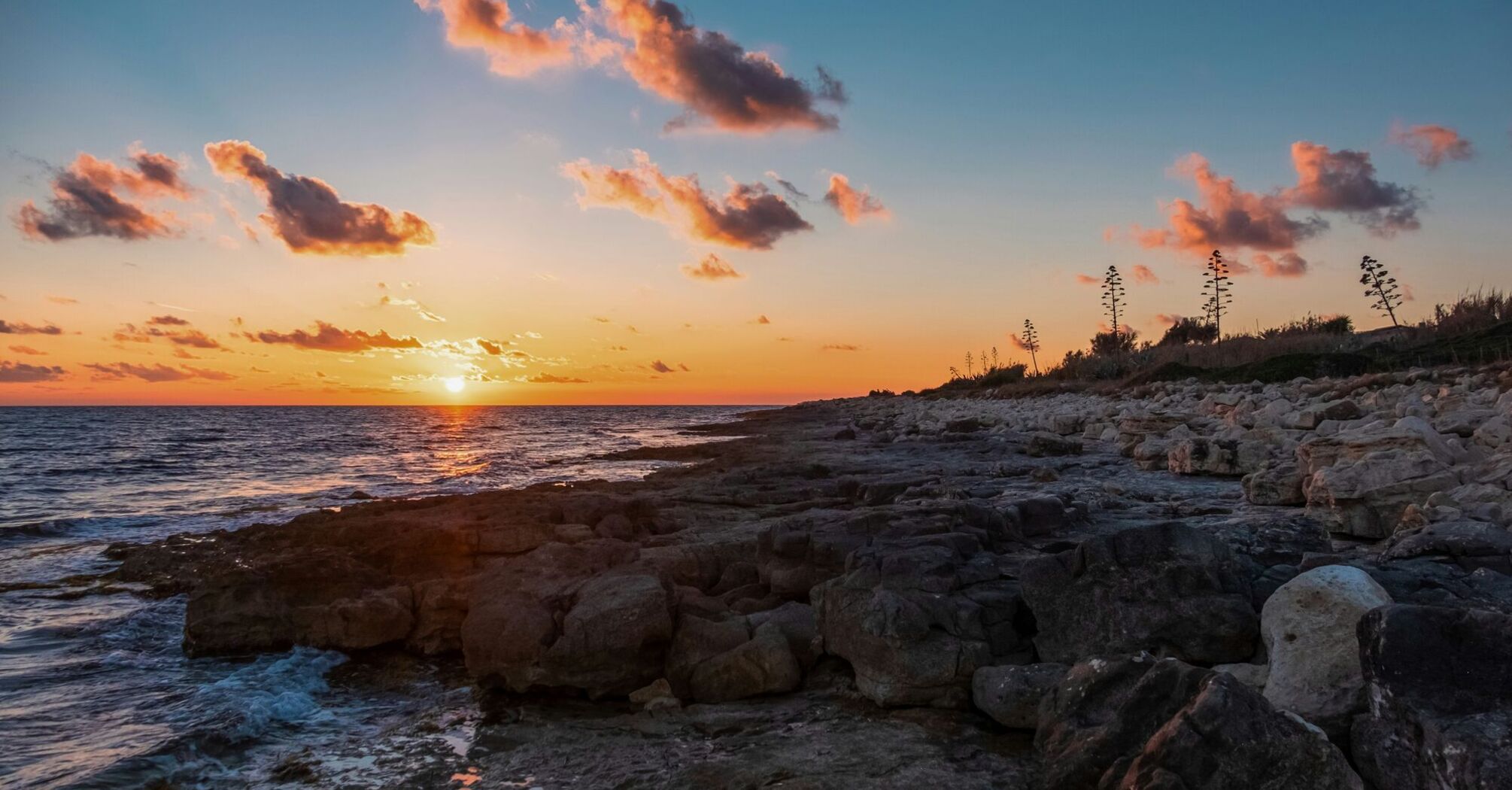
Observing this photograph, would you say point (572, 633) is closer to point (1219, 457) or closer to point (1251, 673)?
point (1251, 673)

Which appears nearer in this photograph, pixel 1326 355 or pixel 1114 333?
pixel 1326 355

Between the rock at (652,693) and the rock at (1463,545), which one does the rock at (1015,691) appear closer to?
the rock at (652,693)

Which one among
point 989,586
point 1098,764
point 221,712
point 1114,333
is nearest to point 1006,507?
point 989,586

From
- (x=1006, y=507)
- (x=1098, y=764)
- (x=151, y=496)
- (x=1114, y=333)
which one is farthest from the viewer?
(x=1114, y=333)

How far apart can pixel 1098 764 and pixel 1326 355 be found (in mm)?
30027

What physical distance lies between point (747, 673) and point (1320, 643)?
3581 millimetres

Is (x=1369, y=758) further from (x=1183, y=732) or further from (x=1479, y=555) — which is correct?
(x=1479, y=555)

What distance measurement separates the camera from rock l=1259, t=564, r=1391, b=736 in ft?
12.3

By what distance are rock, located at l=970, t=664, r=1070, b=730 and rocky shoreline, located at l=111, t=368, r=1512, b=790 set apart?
0.06ft

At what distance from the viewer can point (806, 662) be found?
19.8ft

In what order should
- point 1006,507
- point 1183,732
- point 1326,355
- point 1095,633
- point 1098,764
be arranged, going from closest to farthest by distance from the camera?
point 1183,732 < point 1098,764 < point 1095,633 < point 1006,507 < point 1326,355

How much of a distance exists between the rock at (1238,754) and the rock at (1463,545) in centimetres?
328

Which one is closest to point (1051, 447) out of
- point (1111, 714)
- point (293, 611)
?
point (1111, 714)

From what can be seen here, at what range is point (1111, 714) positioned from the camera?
4047 millimetres
